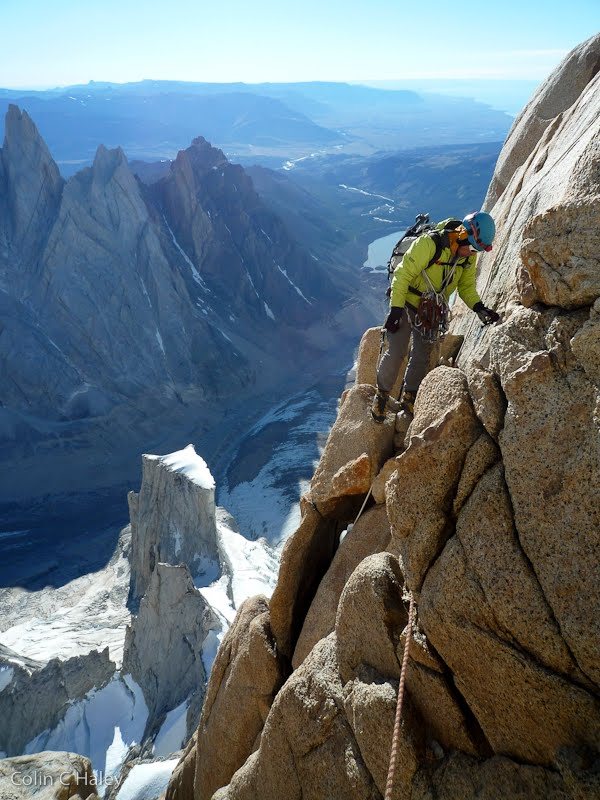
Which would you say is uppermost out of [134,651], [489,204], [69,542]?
[489,204]

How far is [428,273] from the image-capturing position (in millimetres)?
8789

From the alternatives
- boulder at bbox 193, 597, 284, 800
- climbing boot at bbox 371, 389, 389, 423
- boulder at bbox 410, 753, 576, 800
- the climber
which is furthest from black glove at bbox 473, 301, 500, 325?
boulder at bbox 193, 597, 284, 800

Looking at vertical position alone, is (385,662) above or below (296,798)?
above

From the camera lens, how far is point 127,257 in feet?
210

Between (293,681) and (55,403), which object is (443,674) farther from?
(55,403)

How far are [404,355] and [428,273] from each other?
1.41 m

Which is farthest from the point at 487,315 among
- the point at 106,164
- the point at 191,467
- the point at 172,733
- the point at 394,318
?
the point at 106,164

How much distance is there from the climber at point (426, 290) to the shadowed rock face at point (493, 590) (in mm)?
1436

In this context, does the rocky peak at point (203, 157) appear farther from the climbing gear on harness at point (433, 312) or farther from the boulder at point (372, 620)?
the boulder at point (372, 620)

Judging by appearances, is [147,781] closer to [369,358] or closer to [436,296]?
[369,358]

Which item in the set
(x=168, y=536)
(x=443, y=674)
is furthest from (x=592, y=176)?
(x=168, y=536)

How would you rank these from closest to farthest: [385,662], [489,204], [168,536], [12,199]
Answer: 1. [385,662]
2. [489,204]
3. [168,536]
4. [12,199]

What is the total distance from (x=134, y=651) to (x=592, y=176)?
885 inches

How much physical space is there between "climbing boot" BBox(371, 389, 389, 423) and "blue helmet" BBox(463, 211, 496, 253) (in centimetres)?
252
